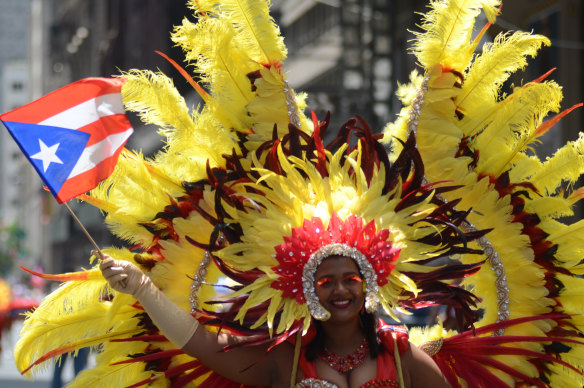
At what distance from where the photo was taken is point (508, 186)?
3869 millimetres

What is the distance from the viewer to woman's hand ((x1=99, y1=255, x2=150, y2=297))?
321 cm

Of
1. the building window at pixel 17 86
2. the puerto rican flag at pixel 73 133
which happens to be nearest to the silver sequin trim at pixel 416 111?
the puerto rican flag at pixel 73 133

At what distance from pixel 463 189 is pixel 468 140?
0.72ft

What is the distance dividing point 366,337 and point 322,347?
18cm

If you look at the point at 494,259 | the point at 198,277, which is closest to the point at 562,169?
the point at 494,259

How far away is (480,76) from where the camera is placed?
3.81m

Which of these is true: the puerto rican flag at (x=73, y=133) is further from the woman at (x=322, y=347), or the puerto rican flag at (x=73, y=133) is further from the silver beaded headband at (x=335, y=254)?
the silver beaded headband at (x=335, y=254)

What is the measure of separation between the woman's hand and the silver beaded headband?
62cm

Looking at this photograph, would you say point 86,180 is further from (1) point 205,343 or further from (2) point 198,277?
(1) point 205,343

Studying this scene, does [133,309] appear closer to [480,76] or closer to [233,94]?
[233,94]

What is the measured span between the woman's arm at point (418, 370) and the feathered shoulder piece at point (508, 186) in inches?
11.2

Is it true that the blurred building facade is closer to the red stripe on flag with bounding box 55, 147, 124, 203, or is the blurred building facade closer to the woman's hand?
the red stripe on flag with bounding box 55, 147, 124, 203

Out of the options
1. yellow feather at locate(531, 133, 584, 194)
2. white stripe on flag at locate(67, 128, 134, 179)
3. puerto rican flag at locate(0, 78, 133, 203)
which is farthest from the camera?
yellow feather at locate(531, 133, 584, 194)

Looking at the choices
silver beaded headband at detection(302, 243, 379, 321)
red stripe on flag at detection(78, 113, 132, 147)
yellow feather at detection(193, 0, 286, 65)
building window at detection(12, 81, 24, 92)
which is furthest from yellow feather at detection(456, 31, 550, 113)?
building window at detection(12, 81, 24, 92)
